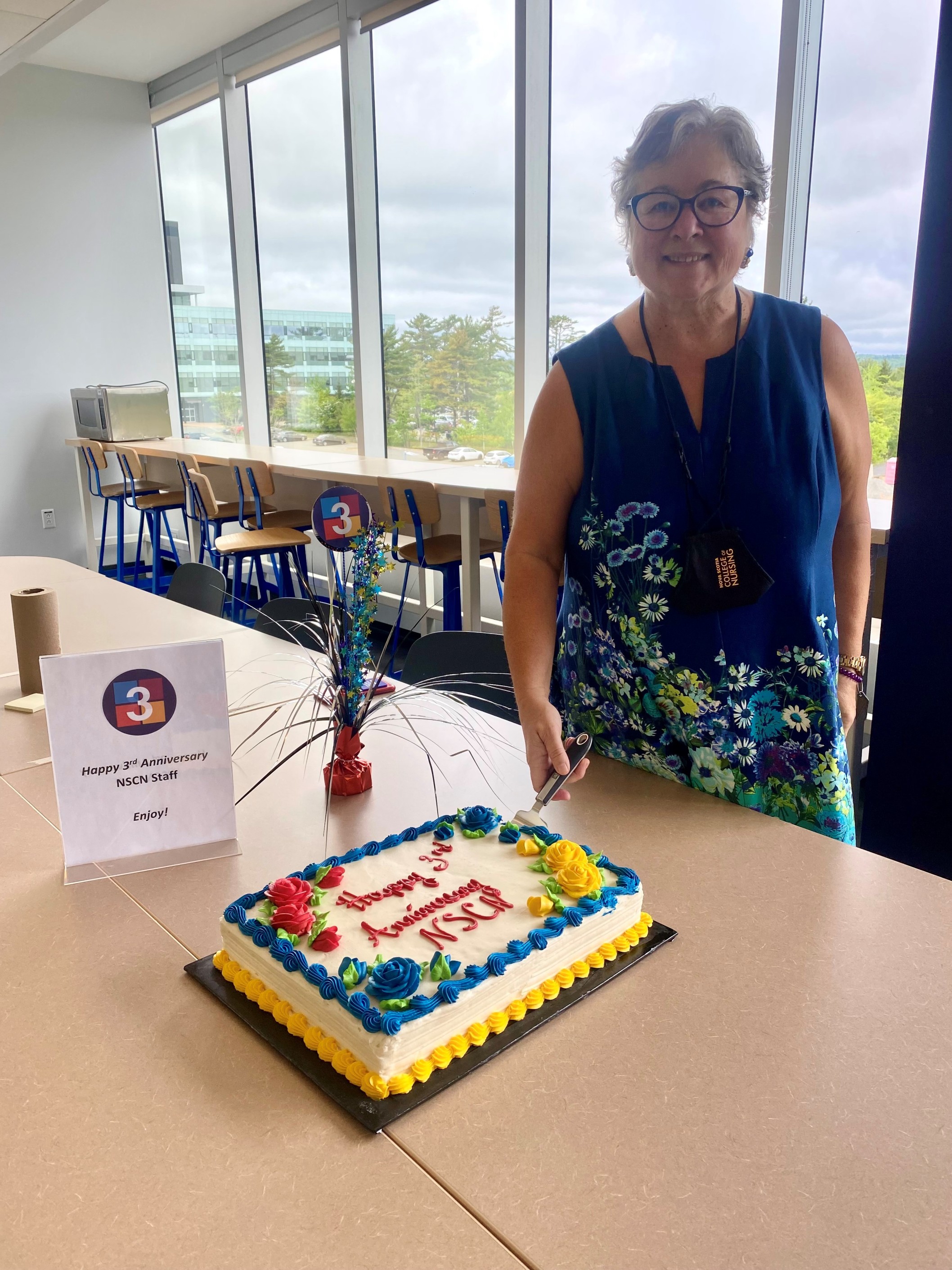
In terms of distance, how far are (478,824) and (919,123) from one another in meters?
2.97

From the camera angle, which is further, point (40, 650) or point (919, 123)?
point (919, 123)

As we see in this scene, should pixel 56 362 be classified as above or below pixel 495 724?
above

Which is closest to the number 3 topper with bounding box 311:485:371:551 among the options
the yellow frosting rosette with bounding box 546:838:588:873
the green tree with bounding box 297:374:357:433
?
the yellow frosting rosette with bounding box 546:838:588:873

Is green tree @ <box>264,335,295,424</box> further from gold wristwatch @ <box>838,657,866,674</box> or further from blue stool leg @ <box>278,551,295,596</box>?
gold wristwatch @ <box>838,657,866,674</box>

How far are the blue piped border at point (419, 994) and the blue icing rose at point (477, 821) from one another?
0.04m

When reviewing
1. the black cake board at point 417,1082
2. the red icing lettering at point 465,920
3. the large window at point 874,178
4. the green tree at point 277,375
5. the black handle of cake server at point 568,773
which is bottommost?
the black cake board at point 417,1082

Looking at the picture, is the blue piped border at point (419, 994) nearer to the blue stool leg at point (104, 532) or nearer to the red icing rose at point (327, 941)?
the red icing rose at point (327, 941)

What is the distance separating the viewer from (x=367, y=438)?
5.54 metres

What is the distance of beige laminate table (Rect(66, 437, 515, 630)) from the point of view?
12.8ft

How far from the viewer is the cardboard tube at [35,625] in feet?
5.60

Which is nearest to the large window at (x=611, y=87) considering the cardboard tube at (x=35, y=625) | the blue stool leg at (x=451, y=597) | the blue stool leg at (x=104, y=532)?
the blue stool leg at (x=451, y=597)

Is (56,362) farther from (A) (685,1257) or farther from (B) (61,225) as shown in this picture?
(A) (685,1257)

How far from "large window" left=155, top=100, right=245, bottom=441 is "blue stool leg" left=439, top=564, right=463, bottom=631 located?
3246 mm

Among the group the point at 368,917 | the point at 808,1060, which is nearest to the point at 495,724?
the point at 368,917
